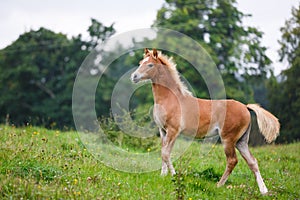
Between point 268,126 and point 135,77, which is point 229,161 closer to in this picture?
point 268,126

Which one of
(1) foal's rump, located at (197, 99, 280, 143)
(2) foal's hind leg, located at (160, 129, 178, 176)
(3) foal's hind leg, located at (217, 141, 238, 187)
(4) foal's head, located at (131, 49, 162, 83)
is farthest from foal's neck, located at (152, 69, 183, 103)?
(3) foal's hind leg, located at (217, 141, 238, 187)

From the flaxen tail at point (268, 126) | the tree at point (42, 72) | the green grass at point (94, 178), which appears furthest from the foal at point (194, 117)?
the tree at point (42, 72)

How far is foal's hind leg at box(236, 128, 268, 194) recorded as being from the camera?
7.67 m

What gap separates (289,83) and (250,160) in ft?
76.2

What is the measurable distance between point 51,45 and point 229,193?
106 ft

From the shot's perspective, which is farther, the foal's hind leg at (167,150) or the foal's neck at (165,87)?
the foal's neck at (165,87)

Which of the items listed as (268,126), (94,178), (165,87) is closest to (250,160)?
(268,126)

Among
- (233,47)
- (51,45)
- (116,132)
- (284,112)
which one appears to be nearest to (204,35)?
(233,47)

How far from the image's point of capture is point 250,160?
7.91 metres

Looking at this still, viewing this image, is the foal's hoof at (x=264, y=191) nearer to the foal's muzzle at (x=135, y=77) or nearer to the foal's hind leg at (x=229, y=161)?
the foal's hind leg at (x=229, y=161)

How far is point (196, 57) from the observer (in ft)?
78.7

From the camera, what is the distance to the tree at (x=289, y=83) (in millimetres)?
28094

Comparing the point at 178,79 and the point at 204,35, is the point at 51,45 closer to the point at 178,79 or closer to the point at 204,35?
the point at 204,35

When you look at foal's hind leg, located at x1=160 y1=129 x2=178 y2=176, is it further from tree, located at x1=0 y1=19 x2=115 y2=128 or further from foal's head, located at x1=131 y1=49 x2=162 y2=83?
tree, located at x1=0 y1=19 x2=115 y2=128
